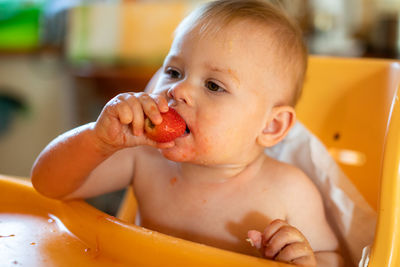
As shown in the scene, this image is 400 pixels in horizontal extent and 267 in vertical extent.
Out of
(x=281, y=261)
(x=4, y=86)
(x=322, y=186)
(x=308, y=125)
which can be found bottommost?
(x=281, y=261)

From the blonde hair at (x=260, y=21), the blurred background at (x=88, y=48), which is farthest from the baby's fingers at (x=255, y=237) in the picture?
the blurred background at (x=88, y=48)

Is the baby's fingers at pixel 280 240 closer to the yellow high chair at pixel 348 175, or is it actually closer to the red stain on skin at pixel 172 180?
the yellow high chair at pixel 348 175

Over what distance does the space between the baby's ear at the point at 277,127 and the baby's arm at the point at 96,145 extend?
0.62 ft

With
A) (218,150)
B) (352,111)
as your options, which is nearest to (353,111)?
(352,111)

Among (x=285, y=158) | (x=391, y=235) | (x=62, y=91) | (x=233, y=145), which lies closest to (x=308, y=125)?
(x=285, y=158)

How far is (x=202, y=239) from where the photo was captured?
73cm

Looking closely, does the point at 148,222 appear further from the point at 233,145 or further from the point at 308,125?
the point at 308,125

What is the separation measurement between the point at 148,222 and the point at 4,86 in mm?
1906

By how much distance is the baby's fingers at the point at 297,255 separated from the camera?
1.98 ft

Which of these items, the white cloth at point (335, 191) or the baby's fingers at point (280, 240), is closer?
the baby's fingers at point (280, 240)

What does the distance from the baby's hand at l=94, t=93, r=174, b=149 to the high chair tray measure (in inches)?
4.6

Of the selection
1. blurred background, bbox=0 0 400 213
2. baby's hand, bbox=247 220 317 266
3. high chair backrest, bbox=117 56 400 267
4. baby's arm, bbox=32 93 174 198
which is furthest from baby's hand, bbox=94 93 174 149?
blurred background, bbox=0 0 400 213

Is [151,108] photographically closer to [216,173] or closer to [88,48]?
[216,173]

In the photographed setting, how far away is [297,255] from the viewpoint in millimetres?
603
